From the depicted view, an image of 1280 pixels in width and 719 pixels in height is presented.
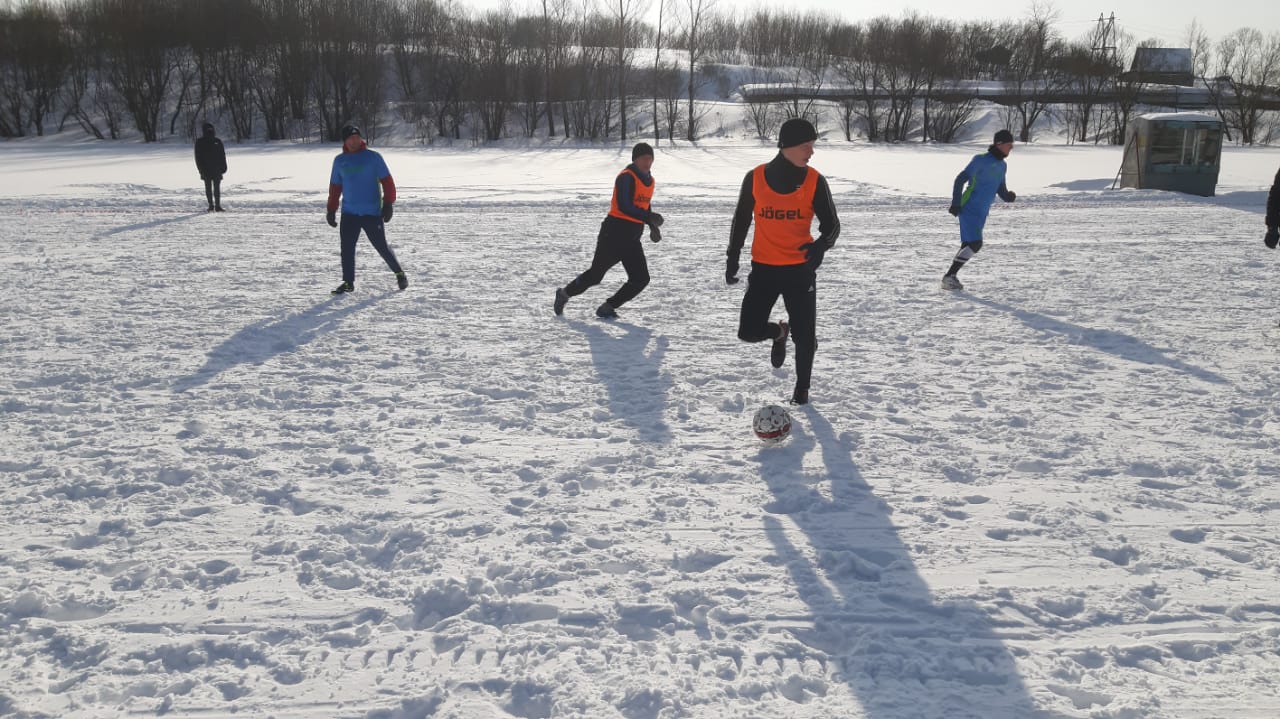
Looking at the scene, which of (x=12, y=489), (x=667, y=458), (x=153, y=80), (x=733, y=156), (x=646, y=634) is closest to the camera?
(x=646, y=634)

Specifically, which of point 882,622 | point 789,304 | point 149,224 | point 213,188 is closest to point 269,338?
point 789,304

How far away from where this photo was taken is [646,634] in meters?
2.96

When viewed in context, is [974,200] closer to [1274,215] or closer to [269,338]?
[1274,215]

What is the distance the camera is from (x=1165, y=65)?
59.1 m

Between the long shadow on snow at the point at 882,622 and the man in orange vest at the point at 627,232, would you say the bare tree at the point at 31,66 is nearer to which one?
the man in orange vest at the point at 627,232

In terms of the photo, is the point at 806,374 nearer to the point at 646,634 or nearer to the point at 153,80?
the point at 646,634

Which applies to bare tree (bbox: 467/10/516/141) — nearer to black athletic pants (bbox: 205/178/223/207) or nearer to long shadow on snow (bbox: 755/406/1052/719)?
black athletic pants (bbox: 205/178/223/207)

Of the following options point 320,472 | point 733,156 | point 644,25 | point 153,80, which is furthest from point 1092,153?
point 153,80

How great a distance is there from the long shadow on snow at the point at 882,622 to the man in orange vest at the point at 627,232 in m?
3.52

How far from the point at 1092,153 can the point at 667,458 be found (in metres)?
36.4

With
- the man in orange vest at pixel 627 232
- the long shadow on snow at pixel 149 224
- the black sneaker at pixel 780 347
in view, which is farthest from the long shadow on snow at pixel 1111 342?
the long shadow on snow at pixel 149 224

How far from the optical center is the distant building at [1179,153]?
17.9 metres

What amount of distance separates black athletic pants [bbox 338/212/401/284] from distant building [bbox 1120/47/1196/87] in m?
55.7

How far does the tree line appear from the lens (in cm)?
4756
